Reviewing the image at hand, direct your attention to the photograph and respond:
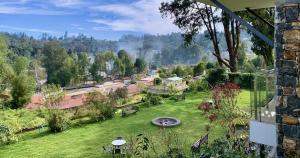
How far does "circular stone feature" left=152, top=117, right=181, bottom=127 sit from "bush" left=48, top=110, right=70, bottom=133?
14.8 feet

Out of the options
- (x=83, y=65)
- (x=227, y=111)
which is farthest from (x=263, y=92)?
(x=83, y=65)

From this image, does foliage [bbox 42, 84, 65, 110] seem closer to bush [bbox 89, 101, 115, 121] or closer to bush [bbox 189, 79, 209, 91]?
bush [bbox 89, 101, 115, 121]

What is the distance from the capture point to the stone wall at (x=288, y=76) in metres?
4.42

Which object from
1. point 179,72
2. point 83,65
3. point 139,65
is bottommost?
point 179,72

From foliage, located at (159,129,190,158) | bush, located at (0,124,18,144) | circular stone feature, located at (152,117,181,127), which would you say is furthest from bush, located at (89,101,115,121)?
foliage, located at (159,129,190,158)

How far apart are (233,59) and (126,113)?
10.7 metres

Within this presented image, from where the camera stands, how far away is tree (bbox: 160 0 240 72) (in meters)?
22.0

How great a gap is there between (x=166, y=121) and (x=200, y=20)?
10026 millimetres

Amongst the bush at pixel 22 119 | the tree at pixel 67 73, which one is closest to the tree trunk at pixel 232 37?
the bush at pixel 22 119

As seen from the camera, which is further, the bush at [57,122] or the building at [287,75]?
the bush at [57,122]

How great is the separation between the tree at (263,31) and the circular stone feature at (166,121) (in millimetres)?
8186

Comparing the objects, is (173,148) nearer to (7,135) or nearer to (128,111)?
(7,135)

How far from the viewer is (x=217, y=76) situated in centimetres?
2328

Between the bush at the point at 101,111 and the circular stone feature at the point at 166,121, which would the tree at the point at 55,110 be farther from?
the circular stone feature at the point at 166,121
